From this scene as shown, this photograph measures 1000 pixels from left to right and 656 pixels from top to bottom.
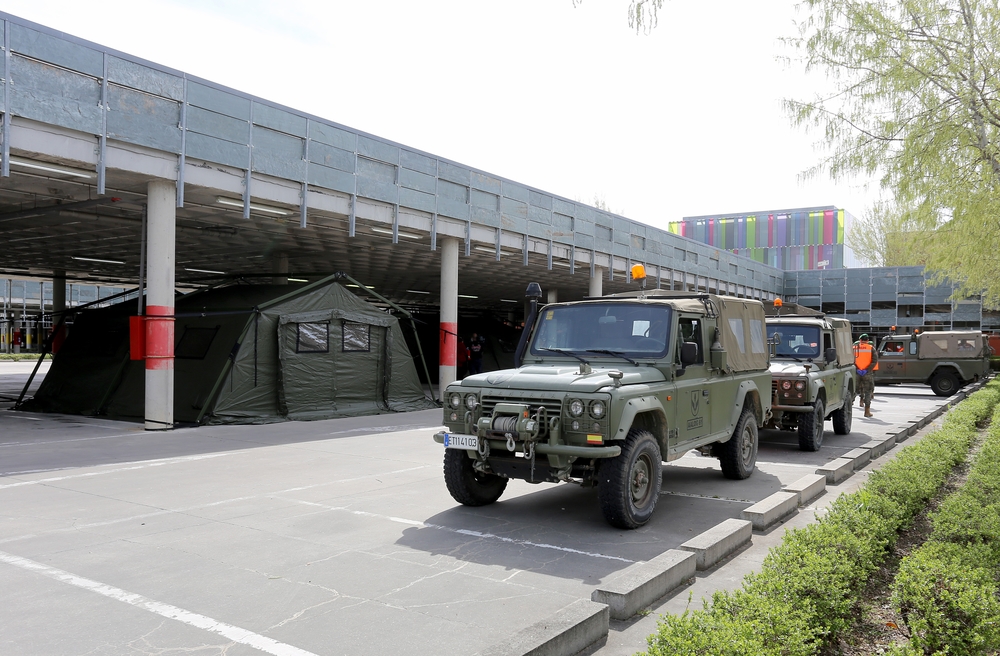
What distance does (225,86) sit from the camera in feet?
45.5

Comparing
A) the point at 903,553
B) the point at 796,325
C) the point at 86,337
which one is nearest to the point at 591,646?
the point at 903,553

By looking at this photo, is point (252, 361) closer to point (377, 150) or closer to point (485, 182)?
point (377, 150)

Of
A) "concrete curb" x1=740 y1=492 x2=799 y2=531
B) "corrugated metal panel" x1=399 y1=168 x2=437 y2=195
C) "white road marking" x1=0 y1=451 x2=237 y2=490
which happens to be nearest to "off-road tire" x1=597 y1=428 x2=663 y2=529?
"concrete curb" x1=740 y1=492 x2=799 y2=531

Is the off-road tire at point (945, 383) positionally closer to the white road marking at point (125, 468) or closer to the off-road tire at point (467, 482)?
the off-road tire at point (467, 482)

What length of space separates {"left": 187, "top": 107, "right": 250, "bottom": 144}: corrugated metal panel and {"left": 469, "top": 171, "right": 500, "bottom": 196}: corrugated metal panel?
710 centimetres

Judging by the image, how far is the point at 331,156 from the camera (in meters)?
16.0

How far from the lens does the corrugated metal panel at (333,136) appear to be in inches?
614

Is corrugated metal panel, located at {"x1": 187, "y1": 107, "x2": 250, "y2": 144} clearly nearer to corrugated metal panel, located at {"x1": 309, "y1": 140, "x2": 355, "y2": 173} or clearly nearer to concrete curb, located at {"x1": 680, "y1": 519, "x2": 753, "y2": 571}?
corrugated metal panel, located at {"x1": 309, "y1": 140, "x2": 355, "y2": 173}

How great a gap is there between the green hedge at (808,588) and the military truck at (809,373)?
403 centimetres

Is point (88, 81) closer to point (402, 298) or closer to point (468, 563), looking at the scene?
point (468, 563)

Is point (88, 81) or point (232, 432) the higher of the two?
point (88, 81)

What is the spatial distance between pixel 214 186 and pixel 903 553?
40.9 ft

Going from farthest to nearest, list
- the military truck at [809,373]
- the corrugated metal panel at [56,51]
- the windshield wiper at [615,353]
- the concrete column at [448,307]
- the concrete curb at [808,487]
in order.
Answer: the concrete column at [448,307]
the military truck at [809,373]
the corrugated metal panel at [56,51]
the concrete curb at [808,487]
the windshield wiper at [615,353]

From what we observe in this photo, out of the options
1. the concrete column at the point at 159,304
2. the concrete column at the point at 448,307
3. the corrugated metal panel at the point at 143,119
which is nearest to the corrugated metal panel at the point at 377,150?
the concrete column at the point at 448,307
